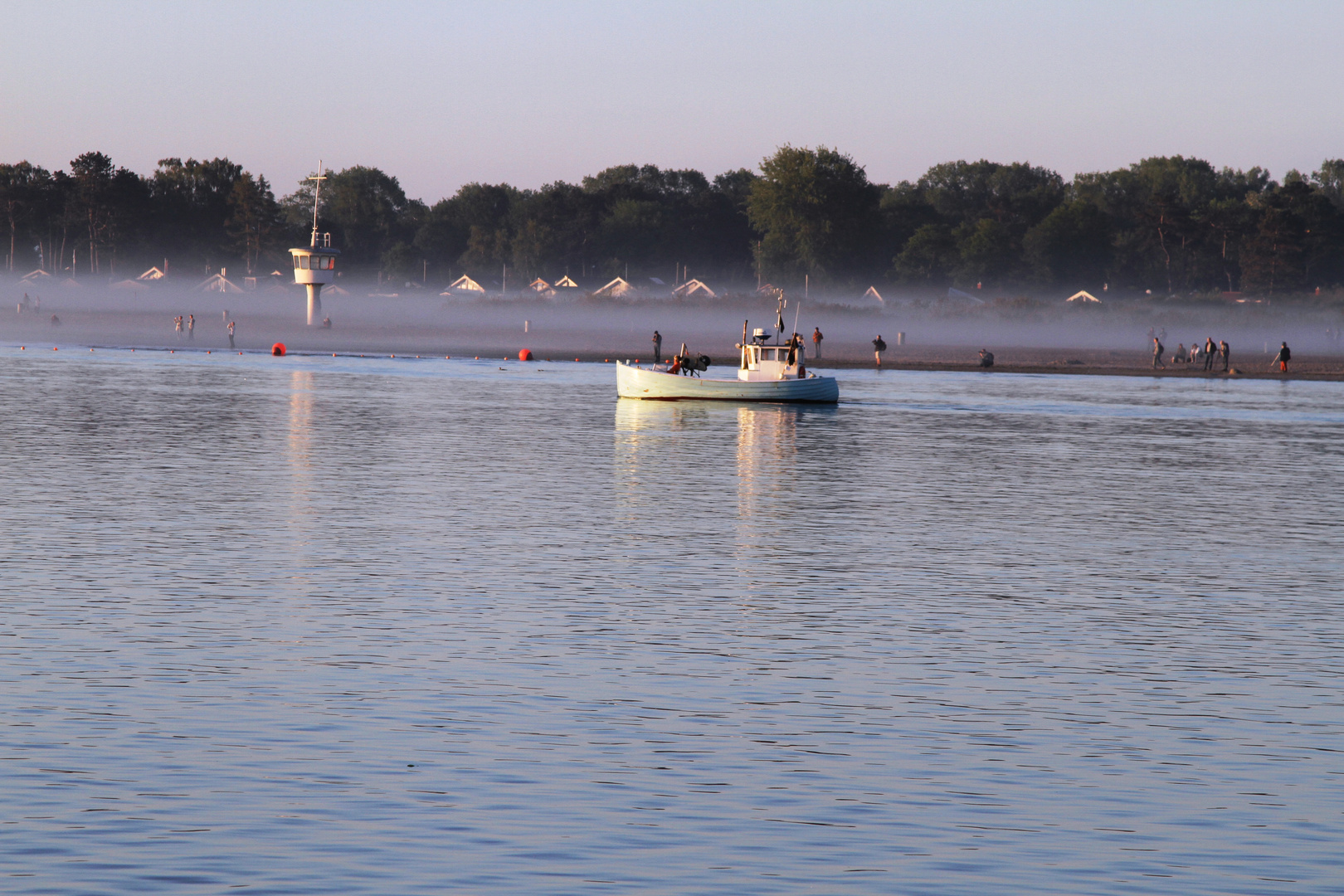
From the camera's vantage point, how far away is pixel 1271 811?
11852mm

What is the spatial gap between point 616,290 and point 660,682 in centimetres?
16374

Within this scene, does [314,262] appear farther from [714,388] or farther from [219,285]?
[714,388]

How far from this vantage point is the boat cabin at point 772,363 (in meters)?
66.2

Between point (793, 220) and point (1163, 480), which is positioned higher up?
point (793, 220)

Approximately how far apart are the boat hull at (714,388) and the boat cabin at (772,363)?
1.95ft

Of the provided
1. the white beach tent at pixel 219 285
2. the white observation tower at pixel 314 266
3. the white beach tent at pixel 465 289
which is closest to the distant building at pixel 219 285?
the white beach tent at pixel 219 285

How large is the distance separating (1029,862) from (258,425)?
42798 mm

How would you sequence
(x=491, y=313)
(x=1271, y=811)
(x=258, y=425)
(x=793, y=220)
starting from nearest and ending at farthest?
(x=1271, y=811)
(x=258, y=425)
(x=491, y=313)
(x=793, y=220)

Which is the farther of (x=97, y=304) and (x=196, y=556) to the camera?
(x=97, y=304)

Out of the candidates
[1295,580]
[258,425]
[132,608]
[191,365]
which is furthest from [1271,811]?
[191,365]

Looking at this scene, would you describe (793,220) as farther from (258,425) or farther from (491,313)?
(258,425)

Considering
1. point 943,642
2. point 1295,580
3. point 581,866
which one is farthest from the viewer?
point 1295,580

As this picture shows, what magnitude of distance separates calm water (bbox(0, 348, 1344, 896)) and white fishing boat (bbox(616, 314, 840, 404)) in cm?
2792

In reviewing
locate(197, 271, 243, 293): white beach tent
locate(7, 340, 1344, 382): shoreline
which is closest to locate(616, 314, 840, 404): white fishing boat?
locate(7, 340, 1344, 382): shoreline
